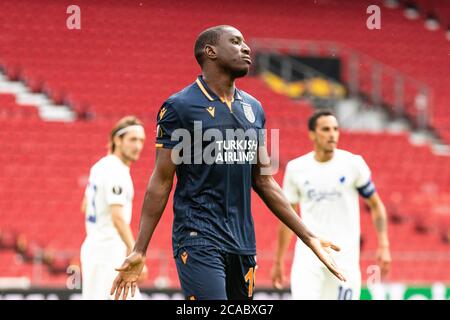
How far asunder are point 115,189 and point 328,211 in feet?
6.27

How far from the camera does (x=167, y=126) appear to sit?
544cm

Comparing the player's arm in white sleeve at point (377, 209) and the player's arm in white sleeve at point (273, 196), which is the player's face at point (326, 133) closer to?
the player's arm in white sleeve at point (377, 209)

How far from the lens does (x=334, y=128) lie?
900 centimetres

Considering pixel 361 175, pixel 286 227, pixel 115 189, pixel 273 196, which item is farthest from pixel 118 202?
pixel 273 196

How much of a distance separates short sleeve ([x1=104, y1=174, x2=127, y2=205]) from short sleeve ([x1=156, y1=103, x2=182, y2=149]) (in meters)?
3.24

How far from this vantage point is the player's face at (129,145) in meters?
8.90

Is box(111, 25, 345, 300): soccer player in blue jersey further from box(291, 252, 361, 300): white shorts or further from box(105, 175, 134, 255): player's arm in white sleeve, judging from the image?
box(291, 252, 361, 300): white shorts

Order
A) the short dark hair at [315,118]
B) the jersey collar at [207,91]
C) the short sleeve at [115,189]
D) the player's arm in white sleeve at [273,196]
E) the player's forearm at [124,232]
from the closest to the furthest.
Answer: the jersey collar at [207,91], the player's arm in white sleeve at [273,196], the player's forearm at [124,232], the short sleeve at [115,189], the short dark hair at [315,118]

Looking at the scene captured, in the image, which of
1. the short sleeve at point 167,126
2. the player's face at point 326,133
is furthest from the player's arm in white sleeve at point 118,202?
the short sleeve at point 167,126

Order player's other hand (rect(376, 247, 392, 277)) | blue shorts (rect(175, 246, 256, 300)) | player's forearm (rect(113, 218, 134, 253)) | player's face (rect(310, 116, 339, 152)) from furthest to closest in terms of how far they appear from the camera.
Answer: player's face (rect(310, 116, 339, 152)) → player's other hand (rect(376, 247, 392, 277)) → player's forearm (rect(113, 218, 134, 253)) → blue shorts (rect(175, 246, 256, 300))

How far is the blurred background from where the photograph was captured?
1664 cm

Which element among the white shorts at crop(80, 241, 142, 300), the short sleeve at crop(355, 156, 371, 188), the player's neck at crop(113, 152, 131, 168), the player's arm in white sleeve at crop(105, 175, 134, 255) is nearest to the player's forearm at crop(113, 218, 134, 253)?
the player's arm in white sleeve at crop(105, 175, 134, 255)

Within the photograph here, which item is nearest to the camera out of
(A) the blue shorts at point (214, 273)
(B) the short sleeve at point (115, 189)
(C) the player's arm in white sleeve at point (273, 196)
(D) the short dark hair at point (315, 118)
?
(A) the blue shorts at point (214, 273)

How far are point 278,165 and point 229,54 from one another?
13.5 metres
